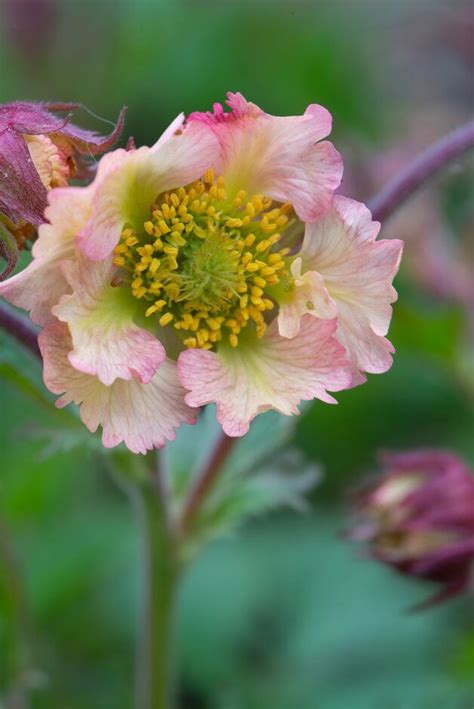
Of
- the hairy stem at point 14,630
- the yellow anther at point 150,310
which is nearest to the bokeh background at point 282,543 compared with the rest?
the hairy stem at point 14,630

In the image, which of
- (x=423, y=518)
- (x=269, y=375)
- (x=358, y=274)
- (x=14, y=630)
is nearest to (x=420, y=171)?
(x=358, y=274)

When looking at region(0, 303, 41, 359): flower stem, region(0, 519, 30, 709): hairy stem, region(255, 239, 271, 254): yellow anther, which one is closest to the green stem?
region(0, 519, 30, 709): hairy stem

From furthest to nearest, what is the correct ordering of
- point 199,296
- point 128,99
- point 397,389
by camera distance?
point 128,99, point 397,389, point 199,296

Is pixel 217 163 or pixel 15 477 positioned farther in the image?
pixel 15 477

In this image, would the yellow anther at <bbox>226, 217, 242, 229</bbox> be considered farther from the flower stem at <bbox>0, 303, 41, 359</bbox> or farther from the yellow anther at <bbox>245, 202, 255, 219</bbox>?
the flower stem at <bbox>0, 303, 41, 359</bbox>

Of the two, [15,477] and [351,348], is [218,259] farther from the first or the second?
[15,477]

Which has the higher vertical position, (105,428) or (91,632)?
(105,428)

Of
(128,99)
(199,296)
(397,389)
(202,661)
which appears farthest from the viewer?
(128,99)

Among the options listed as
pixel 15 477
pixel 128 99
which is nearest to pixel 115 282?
pixel 15 477
